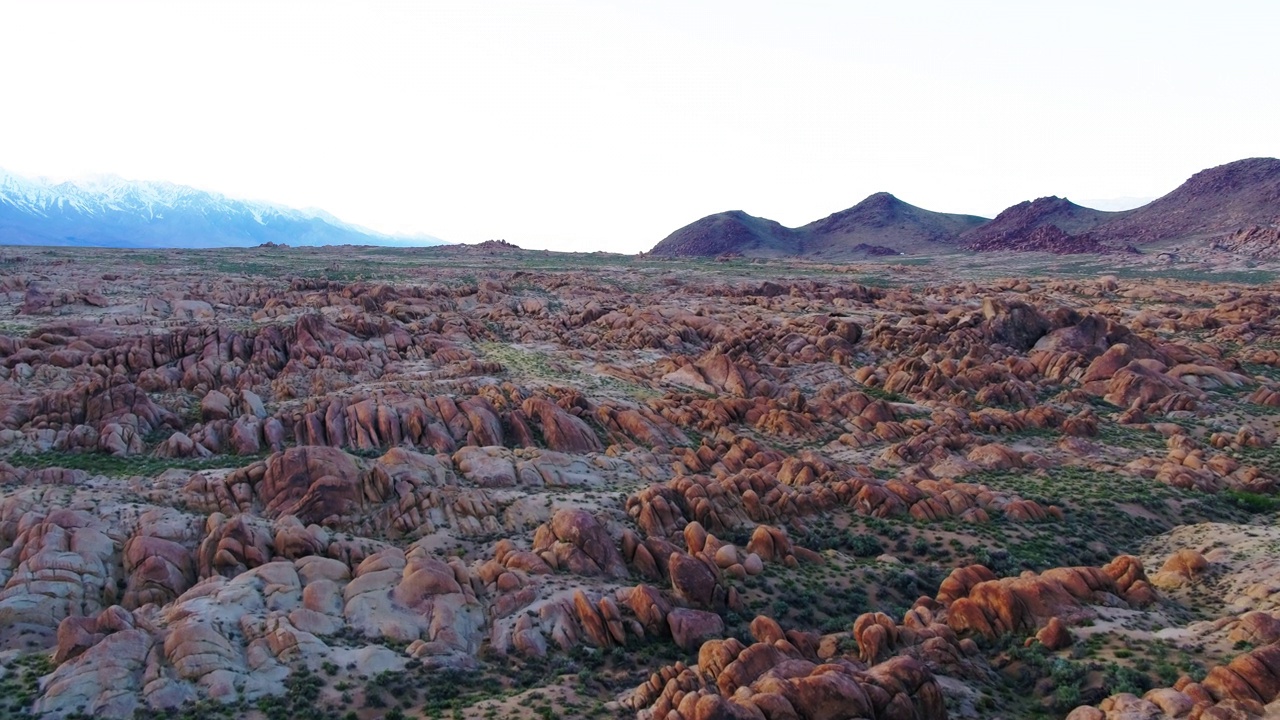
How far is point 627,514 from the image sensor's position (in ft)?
122

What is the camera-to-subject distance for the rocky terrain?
24000 mm

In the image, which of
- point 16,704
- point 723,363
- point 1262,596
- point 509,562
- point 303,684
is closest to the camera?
point 16,704

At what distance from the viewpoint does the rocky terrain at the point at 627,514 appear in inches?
945

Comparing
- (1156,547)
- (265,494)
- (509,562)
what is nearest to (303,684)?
(509,562)

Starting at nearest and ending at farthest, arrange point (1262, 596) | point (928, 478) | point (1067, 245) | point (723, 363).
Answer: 1. point (1262, 596)
2. point (928, 478)
3. point (723, 363)
4. point (1067, 245)

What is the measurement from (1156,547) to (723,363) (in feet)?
111

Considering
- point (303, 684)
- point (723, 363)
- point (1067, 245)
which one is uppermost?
point (1067, 245)

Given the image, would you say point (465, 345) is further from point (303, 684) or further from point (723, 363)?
point (303, 684)

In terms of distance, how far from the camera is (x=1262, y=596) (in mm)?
28766

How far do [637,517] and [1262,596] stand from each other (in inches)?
939

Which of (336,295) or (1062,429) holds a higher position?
(336,295)

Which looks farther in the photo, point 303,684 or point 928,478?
point 928,478

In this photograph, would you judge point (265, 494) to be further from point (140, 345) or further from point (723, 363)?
point (723, 363)

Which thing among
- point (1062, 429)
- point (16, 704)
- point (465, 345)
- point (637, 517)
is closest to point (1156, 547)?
point (1062, 429)
